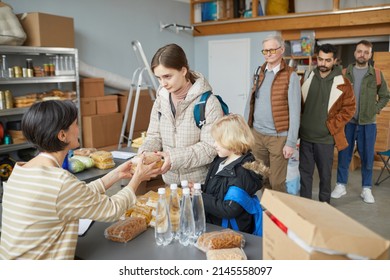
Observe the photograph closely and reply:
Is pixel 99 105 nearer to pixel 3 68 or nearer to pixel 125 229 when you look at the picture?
pixel 3 68

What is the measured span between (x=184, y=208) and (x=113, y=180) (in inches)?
17.2

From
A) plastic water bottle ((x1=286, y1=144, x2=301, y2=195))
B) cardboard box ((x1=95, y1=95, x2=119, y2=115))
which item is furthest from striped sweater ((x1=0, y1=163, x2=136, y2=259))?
cardboard box ((x1=95, y1=95, x2=119, y2=115))

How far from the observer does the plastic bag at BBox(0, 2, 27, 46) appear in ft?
13.3

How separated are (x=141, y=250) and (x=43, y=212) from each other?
0.41 metres

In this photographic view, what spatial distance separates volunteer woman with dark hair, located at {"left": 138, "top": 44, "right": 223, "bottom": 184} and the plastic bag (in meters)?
2.77

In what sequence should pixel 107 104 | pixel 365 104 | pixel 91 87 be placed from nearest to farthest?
pixel 365 104 < pixel 91 87 < pixel 107 104

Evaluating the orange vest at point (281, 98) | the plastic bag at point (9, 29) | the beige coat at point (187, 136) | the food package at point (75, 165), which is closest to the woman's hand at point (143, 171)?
the beige coat at point (187, 136)

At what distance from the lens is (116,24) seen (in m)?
6.14

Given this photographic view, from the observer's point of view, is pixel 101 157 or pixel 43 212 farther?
pixel 101 157

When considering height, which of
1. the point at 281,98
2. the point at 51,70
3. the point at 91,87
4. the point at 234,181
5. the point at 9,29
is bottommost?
the point at 234,181

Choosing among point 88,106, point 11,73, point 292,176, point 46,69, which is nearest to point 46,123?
point 292,176

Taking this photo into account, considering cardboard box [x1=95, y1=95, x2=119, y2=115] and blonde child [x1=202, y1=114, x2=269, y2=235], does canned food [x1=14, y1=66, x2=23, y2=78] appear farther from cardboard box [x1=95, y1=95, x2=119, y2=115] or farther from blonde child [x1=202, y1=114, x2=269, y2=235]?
blonde child [x1=202, y1=114, x2=269, y2=235]
